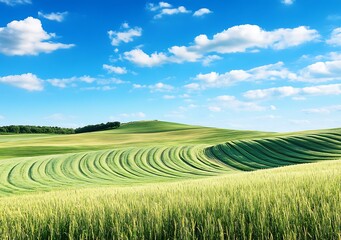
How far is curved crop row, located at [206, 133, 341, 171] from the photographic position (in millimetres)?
39719

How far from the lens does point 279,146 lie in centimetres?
4656

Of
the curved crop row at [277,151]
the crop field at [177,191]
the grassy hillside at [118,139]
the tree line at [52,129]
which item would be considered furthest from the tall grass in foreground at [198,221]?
the tree line at [52,129]

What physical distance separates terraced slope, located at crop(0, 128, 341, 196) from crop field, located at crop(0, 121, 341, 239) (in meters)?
0.10

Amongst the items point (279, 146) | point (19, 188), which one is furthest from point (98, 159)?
point (279, 146)

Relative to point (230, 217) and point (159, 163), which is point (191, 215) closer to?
point (230, 217)

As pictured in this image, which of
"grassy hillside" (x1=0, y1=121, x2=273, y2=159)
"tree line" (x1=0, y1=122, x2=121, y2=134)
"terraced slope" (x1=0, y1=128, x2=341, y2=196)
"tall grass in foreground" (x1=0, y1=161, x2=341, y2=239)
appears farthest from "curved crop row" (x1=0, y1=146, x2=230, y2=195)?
"tree line" (x1=0, y1=122, x2=121, y2=134)

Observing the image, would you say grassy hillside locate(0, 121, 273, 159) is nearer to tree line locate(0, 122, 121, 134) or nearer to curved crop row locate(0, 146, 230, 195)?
tree line locate(0, 122, 121, 134)

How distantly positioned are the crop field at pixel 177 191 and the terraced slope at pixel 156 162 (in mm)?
100

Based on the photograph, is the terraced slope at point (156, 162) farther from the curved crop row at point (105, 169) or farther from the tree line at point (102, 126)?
the tree line at point (102, 126)

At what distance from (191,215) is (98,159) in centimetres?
3676

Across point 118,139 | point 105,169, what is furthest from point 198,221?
point 118,139

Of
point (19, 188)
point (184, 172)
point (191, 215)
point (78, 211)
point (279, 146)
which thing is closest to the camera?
point (191, 215)

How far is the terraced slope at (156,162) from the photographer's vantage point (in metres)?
Result: 29.9

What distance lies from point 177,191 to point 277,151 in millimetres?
40280
